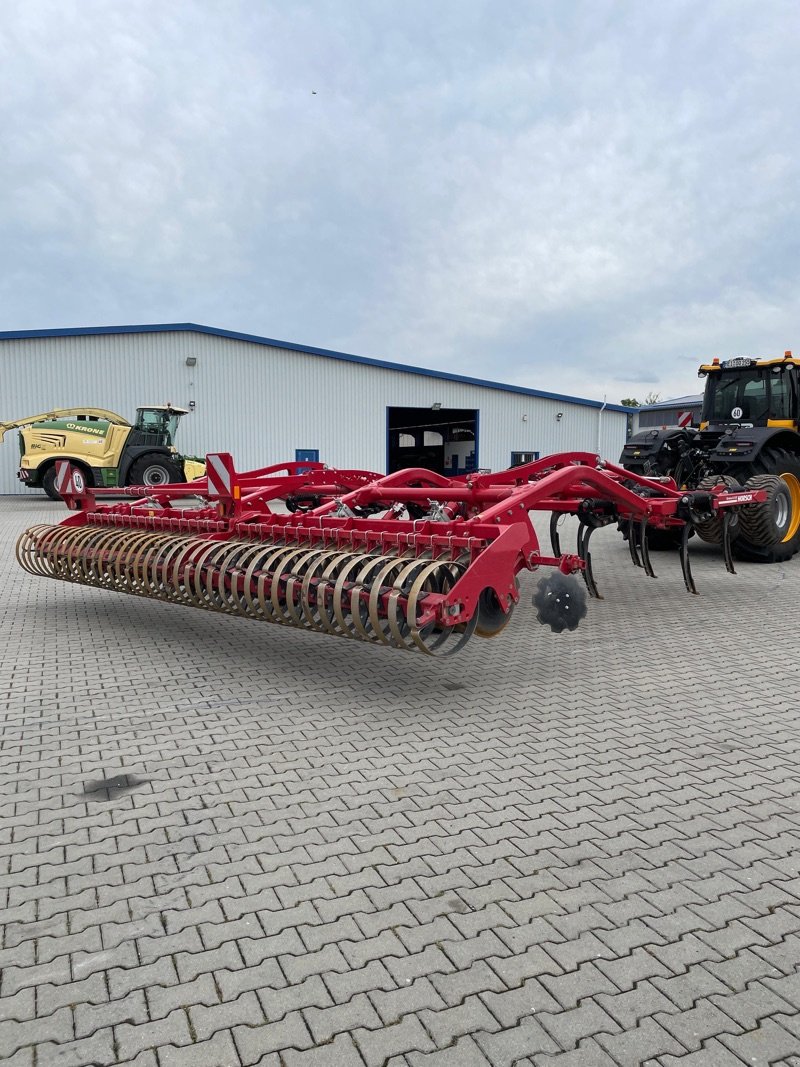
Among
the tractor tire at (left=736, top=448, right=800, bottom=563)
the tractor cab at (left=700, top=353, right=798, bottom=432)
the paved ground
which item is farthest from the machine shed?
the paved ground

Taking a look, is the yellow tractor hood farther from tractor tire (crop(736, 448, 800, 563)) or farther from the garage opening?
tractor tire (crop(736, 448, 800, 563))

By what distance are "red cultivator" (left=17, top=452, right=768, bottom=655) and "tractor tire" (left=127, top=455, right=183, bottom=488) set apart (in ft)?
35.2

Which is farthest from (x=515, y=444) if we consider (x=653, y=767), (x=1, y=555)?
(x=653, y=767)

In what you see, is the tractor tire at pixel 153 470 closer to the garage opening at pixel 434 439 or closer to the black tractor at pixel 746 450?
the garage opening at pixel 434 439

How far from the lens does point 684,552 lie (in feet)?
22.0

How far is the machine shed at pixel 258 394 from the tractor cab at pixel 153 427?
2.62 m

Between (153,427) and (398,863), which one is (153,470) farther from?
(398,863)

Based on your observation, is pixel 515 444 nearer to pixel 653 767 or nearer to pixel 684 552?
pixel 684 552

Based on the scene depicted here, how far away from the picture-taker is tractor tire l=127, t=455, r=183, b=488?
58.9ft

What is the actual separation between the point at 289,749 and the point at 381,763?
1.49 ft

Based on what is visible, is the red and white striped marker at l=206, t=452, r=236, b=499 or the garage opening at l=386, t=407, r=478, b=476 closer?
the red and white striped marker at l=206, t=452, r=236, b=499

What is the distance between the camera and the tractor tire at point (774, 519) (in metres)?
8.68

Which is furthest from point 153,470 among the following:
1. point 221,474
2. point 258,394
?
point 221,474

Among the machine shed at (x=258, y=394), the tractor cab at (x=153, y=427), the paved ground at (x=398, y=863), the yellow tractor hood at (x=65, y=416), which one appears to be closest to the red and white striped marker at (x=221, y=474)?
the paved ground at (x=398, y=863)
